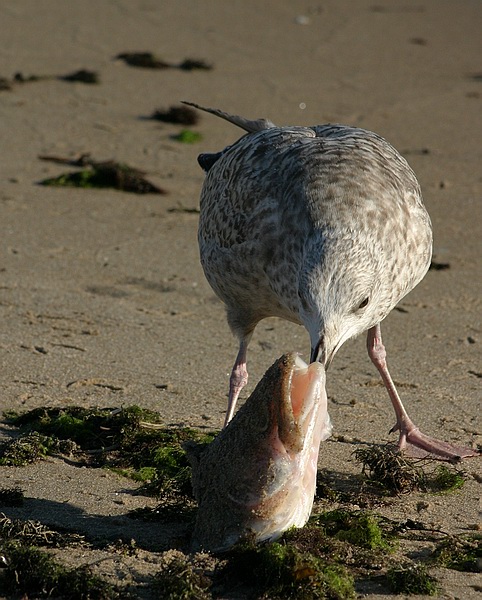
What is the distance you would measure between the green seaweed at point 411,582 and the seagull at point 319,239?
0.99 meters

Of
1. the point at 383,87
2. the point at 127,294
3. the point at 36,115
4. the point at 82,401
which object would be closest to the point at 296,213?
the point at 82,401

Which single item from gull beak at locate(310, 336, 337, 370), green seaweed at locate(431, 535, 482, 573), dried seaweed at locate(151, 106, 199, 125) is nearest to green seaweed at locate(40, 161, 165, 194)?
dried seaweed at locate(151, 106, 199, 125)

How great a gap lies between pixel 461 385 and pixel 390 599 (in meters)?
2.70

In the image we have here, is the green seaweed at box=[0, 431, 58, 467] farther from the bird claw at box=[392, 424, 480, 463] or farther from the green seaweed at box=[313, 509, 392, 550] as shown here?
the bird claw at box=[392, 424, 480, 463]

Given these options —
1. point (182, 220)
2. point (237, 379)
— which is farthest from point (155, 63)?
point (237, 379)

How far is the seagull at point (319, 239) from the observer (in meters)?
4.95

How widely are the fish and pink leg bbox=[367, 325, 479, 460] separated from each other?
1.63 metres

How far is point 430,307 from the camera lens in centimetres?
777

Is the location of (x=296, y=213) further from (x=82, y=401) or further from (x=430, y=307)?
(x=430, y=307)

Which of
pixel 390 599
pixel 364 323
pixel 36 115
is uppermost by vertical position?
pixel 364 323

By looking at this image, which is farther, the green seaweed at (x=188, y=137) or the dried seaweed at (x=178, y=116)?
the dried seaweed at (x=178, y=116)

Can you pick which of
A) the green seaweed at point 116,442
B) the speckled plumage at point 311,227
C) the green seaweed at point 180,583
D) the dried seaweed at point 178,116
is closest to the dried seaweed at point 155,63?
the dried seaweed at point 178,116

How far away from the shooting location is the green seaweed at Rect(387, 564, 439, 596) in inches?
159

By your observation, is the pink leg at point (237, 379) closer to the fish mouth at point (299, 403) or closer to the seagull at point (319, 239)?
the seagull at point (319, 239)
